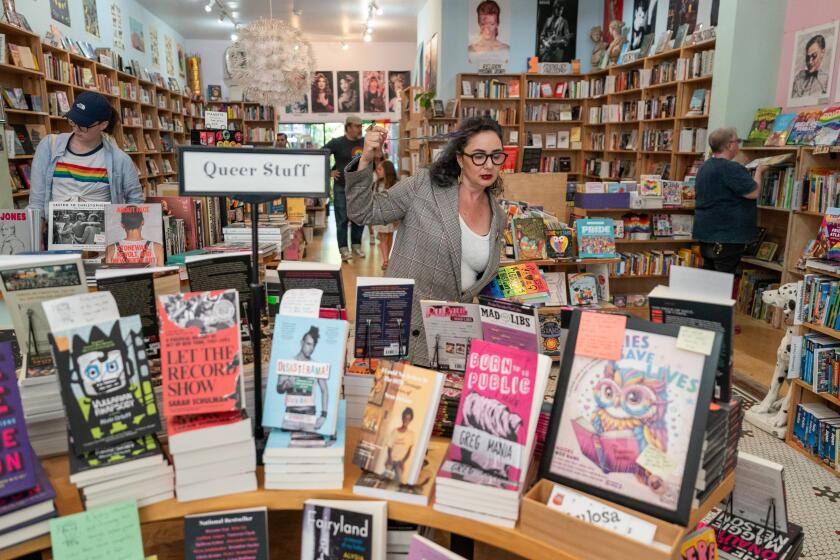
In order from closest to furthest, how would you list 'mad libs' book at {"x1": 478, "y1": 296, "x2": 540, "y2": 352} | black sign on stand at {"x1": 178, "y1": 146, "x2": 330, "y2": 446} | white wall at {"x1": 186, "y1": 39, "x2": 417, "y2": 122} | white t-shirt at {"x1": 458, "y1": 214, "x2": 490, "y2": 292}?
black sign on stand at {"x1": 178, "y1": 146, "x2": 330, "y2": 446}
'mad libs' book at {"x1": 478, "y1": 296, "x2": 540, "y2": 352}
white t-shirt at {"x1": 458, "y1": 214, "x2": 490, "y2": 292}
white wall at {"x1": 186, "y1": 39, "x2": 417, "y2": 122}

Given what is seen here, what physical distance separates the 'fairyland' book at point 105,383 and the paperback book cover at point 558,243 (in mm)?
3435

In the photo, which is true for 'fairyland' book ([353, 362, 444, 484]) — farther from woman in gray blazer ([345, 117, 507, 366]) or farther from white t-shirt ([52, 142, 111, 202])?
white t-shirt ([52, 142, 111, 202])

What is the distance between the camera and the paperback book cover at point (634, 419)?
114 centimetres

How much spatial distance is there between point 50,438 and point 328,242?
937cm

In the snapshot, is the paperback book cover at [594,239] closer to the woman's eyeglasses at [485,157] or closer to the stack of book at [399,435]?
the woman's eyeglasses at [485,157]

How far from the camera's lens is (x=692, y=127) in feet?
22.6

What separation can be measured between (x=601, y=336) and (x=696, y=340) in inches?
7.1

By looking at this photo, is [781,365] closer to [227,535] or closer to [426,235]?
[426,235]

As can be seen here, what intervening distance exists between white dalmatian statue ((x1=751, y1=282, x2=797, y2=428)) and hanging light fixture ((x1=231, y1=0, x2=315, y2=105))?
139 inches

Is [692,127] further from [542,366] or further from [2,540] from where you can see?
[2,540]

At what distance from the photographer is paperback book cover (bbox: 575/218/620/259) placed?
173 inches

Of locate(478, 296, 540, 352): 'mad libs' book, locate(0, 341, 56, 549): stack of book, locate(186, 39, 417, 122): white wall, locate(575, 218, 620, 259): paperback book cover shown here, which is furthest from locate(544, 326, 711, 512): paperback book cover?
locate(186, 39, 417, 122): white wall

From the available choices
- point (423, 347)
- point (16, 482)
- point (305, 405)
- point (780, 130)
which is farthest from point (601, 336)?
point (780, 130)

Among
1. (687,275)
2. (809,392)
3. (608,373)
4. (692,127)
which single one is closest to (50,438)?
(608,373)
